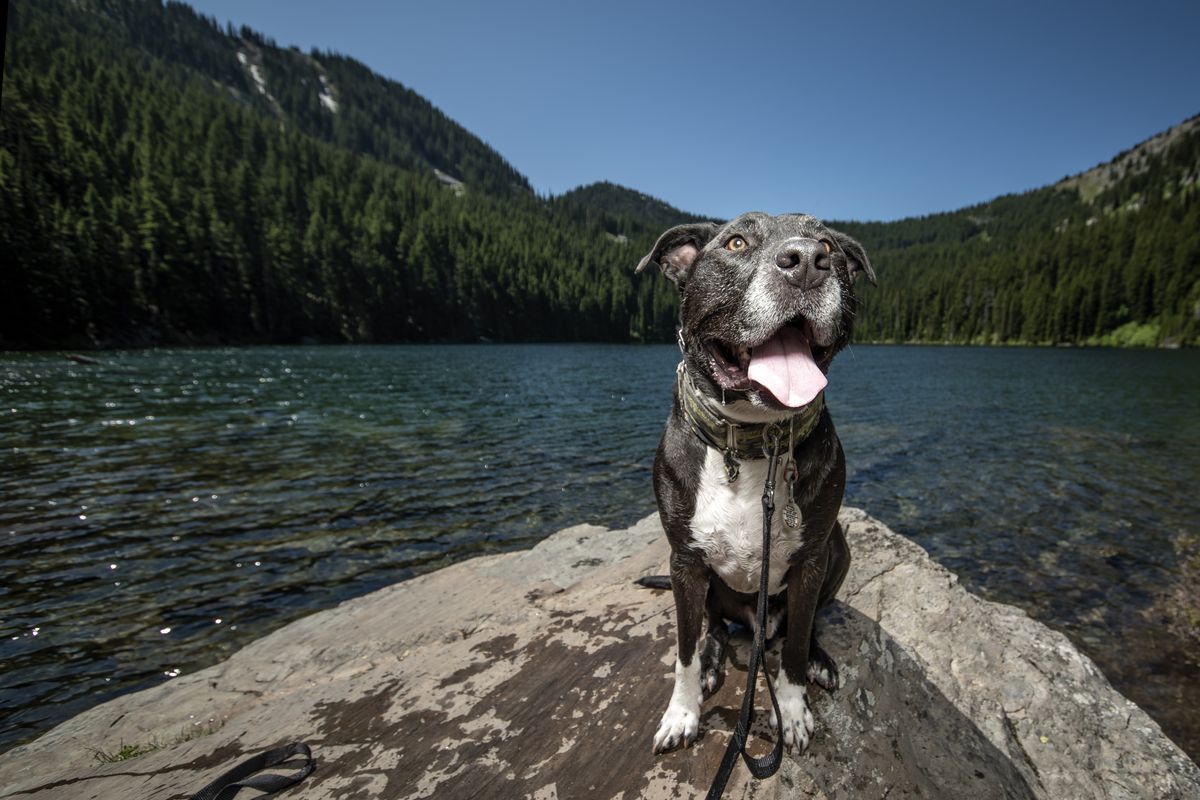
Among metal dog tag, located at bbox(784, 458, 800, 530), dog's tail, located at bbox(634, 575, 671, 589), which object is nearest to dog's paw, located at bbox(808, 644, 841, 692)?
metal dog tag, located at bbox(784, 458, 800, 530)

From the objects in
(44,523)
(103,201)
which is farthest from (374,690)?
(103,201)

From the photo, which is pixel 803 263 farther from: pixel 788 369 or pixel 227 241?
pixel 227 241

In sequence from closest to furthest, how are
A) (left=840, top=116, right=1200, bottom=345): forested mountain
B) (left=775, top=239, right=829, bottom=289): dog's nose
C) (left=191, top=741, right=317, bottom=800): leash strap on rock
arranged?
(left=775, top=239, right=829, bottom=289): dog's nose, (left=191, top=741, right=317, bottom=800): leash strap on rock, (left=840, top=116, right=1200, bottom=345): forested mountain

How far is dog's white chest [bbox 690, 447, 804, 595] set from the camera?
3516 millimetres

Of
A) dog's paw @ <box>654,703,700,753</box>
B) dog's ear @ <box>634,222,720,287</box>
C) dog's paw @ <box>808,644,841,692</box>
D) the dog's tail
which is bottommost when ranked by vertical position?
dog's paw @ <box>654,703,700,753</box>

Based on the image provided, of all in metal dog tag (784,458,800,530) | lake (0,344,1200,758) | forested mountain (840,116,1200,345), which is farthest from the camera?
forested mountain (840,116,1200,345)

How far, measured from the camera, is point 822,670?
4.07 metres

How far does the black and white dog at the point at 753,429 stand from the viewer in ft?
10.6

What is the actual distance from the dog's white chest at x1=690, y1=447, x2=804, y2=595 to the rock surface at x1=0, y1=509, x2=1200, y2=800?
118 centimetres

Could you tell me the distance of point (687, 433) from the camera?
373 cm

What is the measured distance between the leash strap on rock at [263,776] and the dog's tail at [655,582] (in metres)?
3.12

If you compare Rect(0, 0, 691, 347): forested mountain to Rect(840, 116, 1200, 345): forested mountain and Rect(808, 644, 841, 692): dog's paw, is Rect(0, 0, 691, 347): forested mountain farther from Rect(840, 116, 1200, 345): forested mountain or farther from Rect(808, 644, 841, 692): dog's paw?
Rect(808, 644, 841, 692): dog's paw

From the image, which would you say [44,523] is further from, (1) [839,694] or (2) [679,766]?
(1) [839,694]

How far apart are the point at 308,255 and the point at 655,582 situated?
107m
